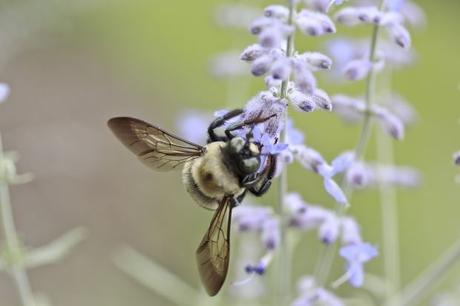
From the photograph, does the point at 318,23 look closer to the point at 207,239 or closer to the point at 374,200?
the point at 207,239

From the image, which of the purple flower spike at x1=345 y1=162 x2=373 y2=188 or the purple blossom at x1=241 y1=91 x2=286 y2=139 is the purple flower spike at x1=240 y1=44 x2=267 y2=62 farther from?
the purple flower spike at x1=345 y1=162 x2=373 y2=188

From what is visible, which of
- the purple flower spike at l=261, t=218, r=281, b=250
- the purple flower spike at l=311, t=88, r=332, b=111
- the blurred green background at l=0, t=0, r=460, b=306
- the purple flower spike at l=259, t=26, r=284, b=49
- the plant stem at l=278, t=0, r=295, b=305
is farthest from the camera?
the blurred green background at l=0, t=0, r=460, b=306

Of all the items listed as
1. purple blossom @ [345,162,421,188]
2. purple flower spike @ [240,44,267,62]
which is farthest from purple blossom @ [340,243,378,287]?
purple flower spike @ [240,44,267,62]

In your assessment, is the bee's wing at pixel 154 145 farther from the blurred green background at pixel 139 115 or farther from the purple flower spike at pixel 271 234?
the blurred green background at pixel 139 115

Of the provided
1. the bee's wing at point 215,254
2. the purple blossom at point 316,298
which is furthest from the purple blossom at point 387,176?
the bee's wing at point 215,254

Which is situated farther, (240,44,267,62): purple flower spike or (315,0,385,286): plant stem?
(315,0,385,286): plant stem

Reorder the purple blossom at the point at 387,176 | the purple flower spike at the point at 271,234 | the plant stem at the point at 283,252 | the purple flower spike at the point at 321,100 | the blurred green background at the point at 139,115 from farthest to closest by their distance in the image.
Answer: the blurred green background at the point at 139,115 → the purple blossom at the point at 387,176 → the purple flower spike at the point at 271,234 → the plant stem at the point at 283,252 → the purple flower spike at the point at 321,100

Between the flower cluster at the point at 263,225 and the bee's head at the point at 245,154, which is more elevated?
the bee's head at the point at 245,154

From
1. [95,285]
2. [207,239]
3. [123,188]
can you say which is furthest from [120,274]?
[207,239]
